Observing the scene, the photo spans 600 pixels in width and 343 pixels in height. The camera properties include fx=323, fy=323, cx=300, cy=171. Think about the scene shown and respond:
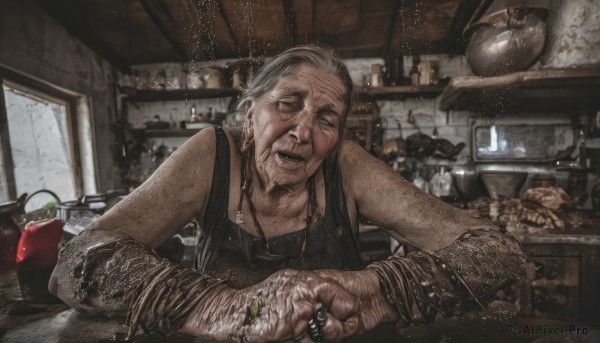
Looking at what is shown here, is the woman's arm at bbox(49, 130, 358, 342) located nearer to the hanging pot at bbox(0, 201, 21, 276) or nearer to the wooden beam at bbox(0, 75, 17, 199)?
the hanging pot at bbox(0, 201, 21, 276)

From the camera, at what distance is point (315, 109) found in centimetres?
157

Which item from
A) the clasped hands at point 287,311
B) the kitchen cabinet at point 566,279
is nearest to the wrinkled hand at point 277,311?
the clasped hands at point 287,311

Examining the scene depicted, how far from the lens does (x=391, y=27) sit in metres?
4.84

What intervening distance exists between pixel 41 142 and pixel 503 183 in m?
6.00

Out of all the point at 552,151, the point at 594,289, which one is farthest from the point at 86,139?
the point at 552,151

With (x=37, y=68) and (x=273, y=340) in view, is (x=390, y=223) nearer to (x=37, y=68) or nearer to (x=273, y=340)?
(x=273, y=340)

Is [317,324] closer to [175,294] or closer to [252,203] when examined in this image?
[175,294]

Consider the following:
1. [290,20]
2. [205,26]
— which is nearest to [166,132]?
[205,26]

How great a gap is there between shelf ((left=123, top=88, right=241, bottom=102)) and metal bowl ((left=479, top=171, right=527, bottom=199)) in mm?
4030

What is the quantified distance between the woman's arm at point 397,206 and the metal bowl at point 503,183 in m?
3.05

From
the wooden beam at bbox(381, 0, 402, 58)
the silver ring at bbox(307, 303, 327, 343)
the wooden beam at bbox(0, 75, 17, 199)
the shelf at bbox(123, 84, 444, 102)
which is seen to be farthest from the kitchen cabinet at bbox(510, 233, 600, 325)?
the wooden beam at bbox(0, 75, 17, 199)

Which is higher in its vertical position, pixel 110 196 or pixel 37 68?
pixel 37 68

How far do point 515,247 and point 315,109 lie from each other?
105 centimetres

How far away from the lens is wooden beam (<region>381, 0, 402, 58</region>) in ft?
14.3
